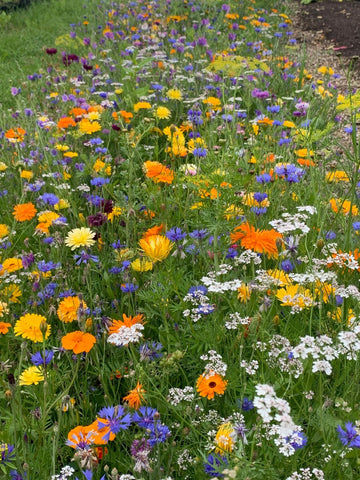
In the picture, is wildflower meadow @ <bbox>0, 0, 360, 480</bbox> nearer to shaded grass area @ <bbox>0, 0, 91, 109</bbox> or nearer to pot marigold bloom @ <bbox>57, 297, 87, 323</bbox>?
pot marigold bloom @ <bbox>57, 297, 87, 323</bbox>

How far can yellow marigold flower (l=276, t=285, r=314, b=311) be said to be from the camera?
1264mm

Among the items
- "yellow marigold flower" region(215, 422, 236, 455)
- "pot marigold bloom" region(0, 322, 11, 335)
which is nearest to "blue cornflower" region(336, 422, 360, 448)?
"yellow marigold flower" region(215, 422, 236, 455)

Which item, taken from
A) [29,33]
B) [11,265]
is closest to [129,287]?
[11,265]

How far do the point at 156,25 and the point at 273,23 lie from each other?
1.89 meters

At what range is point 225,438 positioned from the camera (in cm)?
103

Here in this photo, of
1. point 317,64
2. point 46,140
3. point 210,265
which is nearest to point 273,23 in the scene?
point 317,64

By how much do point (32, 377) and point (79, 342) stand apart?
177 mm

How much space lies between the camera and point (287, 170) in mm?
2070

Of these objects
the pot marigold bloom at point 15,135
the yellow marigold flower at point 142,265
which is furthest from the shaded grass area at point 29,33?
the yellow marigold flower at point 142,265

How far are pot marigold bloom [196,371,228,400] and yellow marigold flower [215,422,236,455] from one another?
0.12 meters

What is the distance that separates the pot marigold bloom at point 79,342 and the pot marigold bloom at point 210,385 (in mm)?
318

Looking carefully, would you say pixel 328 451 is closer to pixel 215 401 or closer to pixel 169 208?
pixel 215 401

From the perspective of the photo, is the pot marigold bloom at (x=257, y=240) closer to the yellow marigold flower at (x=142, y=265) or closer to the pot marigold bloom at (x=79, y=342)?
the yellow marigold flower at (x=142, y=265)

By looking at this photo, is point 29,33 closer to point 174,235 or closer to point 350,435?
point 174,235
